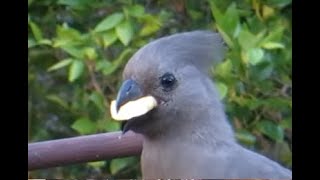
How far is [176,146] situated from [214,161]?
13cm

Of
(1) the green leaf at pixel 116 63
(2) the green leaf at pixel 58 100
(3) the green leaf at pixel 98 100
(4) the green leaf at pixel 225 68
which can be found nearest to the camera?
(4) the green leaf at pixel 225 68

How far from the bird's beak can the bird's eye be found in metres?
0.05

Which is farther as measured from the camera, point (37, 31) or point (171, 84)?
point (37, 31)

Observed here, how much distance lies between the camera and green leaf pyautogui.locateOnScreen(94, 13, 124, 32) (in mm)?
3072

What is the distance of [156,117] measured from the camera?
1.97 metres

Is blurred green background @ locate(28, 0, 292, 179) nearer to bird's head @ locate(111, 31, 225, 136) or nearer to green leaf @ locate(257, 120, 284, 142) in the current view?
green leaf @ locate(257, 120, 284, 142)

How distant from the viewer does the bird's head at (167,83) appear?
6.30 ft

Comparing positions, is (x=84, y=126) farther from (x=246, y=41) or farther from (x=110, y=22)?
(x=246, y=41)

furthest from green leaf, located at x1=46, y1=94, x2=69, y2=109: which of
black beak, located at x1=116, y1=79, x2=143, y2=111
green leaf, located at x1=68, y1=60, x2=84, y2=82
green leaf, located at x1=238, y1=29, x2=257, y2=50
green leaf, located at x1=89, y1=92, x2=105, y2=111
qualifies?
black beak, located at x1=116, y1=79, x2=143, y2=111

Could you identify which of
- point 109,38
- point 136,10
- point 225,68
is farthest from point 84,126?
point 225,68

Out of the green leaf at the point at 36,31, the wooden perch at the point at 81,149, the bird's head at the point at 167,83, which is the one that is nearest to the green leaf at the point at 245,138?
the green leaf at the point at 36,31

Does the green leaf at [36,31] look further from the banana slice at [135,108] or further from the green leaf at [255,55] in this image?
the banana slice at [135,108]
